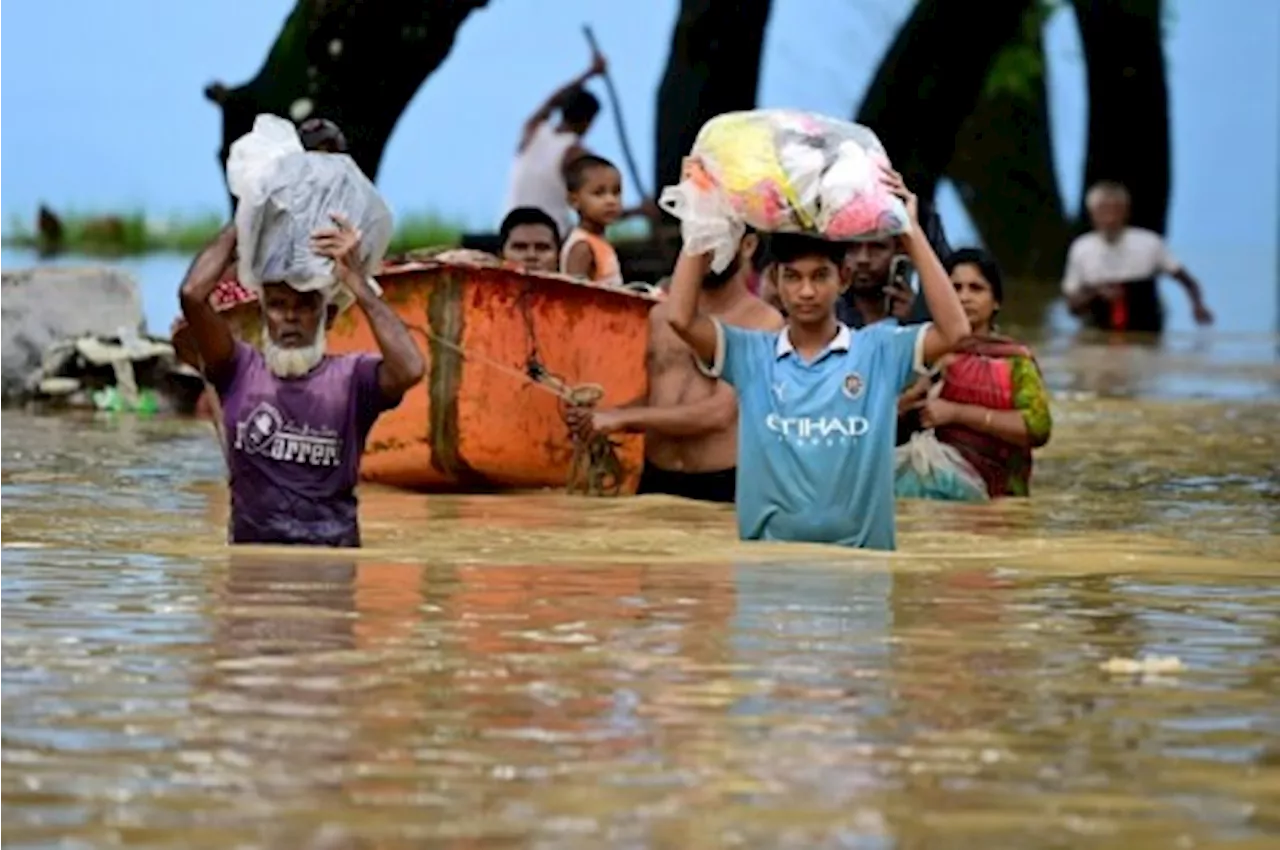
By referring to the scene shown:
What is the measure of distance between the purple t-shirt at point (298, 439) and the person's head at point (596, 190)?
5679 millimetres

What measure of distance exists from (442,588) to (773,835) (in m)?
3.65

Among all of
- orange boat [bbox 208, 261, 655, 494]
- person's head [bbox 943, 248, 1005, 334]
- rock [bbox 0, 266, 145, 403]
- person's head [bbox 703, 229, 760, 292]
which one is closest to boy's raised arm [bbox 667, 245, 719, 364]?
person's head [bbox 703, 229, 760, 292]

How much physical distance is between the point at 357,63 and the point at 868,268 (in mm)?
8141

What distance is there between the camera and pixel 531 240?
50.9 feet

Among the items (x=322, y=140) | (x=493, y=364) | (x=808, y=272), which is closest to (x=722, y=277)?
(x=493, y=364)

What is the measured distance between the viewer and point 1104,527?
12.9 m

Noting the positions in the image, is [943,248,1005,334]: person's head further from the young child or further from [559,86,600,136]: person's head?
[559,86,600,136]: person's head

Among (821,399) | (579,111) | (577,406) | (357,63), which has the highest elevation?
(357,63)

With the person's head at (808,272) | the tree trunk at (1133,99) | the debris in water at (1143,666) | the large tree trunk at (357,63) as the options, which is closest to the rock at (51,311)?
the large tree trunk at (357,63)

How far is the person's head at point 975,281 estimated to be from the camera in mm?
13406

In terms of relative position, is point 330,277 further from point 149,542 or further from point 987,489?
point 987,489

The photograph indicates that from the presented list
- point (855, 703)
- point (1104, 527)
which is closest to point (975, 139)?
point (1104, 527)

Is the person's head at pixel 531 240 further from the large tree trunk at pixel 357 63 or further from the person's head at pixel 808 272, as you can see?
the large tree trunk at pixel 357 63

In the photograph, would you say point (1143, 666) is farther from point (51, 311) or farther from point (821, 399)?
point (51, 311)
